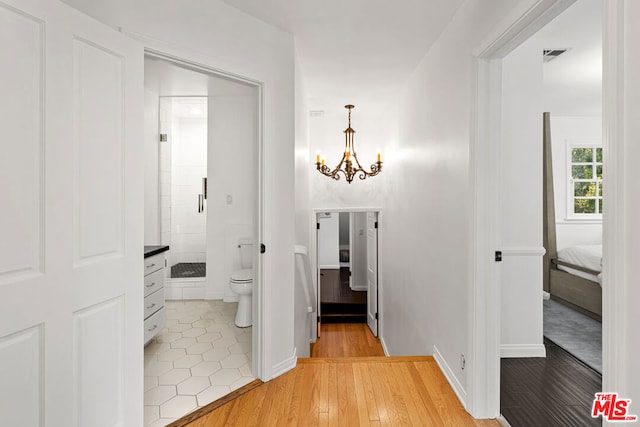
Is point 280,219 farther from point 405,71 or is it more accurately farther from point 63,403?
point 405,71

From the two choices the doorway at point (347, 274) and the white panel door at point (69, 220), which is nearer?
the white panel door at point (69, 220)

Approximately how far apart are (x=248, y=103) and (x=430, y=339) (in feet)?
11.3

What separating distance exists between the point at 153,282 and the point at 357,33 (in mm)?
2644

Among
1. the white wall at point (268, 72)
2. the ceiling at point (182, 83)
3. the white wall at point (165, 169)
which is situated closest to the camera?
the white wall at point (268, 72)

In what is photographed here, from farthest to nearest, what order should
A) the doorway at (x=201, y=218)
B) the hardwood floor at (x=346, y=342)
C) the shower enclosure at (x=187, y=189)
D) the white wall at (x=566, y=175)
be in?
the white wall at (x=566, y=175) < the hardwood floor at (x=346, y=342) < the shower enclosure at (x=187, y=189) < the doorway at (x=201, y=218)

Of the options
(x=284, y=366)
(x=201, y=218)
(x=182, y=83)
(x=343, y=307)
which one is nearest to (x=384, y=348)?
(x=343, y=307)

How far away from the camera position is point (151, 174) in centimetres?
451

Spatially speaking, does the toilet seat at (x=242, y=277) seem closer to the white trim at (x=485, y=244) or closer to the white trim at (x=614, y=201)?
the white trim at (x=485, y=244)

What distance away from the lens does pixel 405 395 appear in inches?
91.7

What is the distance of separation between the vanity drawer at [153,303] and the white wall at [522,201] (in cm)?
298

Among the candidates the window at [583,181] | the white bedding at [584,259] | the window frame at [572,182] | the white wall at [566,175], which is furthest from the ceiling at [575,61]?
the white bedding at [584,259]

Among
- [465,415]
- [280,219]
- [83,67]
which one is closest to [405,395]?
[465,415]

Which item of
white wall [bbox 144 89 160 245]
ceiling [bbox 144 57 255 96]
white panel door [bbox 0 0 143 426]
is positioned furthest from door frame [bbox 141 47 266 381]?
white wall [bbox 144 89 160 245]

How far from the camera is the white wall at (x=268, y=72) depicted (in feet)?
6.68
